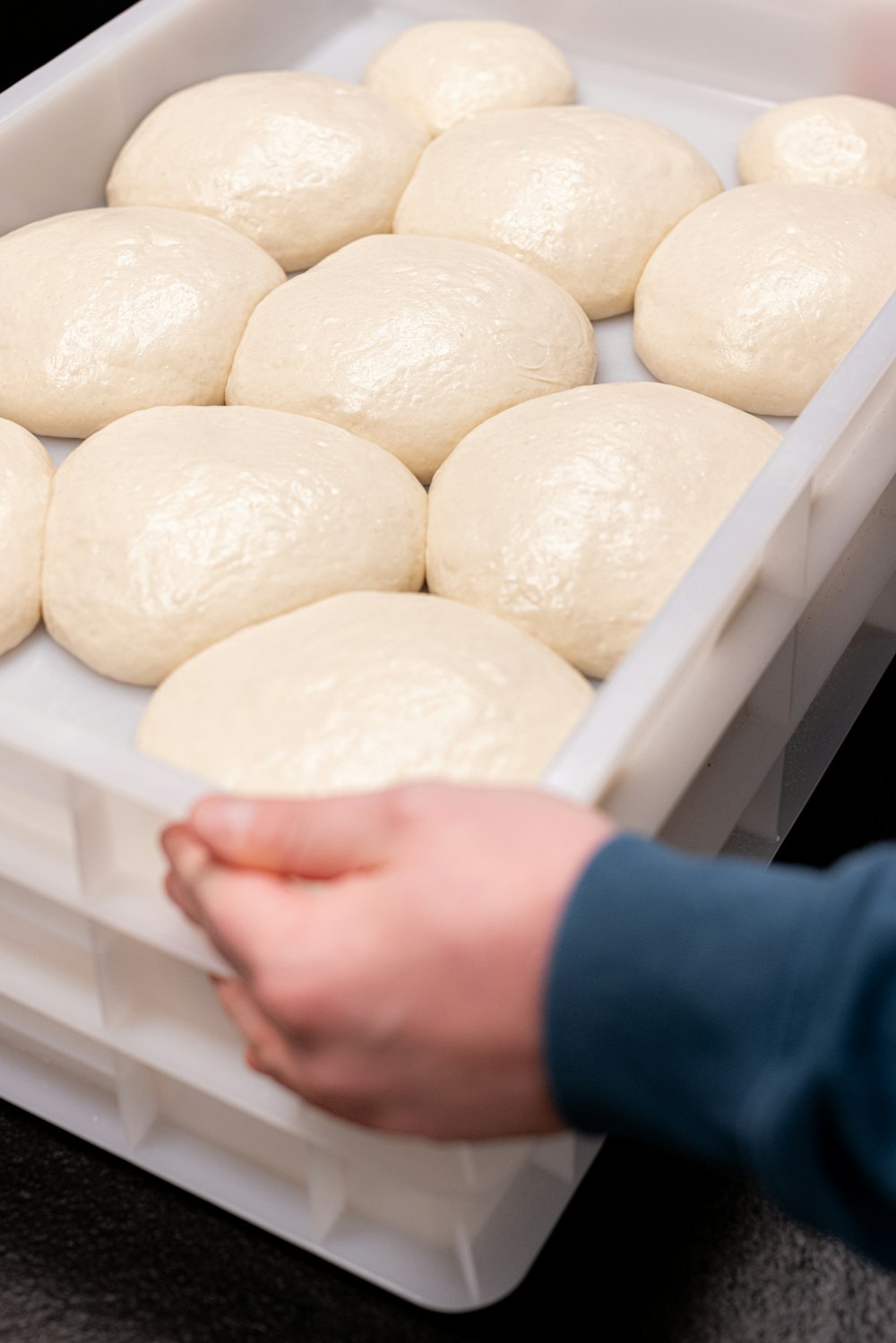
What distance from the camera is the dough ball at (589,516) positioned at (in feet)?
2.84

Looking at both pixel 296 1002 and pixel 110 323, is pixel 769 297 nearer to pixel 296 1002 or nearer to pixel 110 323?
pixel 110 323

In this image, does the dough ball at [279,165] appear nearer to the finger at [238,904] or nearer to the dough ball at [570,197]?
the dough ball at [570,197]

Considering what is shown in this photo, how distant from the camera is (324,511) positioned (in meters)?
0.88

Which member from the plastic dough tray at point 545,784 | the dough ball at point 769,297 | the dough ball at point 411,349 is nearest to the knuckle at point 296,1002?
the plastic dough tray at point 545,784

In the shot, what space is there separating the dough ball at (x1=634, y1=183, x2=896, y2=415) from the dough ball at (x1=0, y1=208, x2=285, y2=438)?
0.32m

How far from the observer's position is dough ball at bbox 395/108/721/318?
1.12 m

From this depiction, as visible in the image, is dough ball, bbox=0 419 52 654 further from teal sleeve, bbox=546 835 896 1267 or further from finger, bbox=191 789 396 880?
teal sleeve, bbox=546 835 896 1267

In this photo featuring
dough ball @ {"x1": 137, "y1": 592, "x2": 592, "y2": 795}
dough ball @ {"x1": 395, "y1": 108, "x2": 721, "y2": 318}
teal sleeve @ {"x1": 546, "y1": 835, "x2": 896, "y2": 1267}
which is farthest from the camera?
dough ball @ {"x1": 395, "y1": 108, "x2": 721, "y2": 318}

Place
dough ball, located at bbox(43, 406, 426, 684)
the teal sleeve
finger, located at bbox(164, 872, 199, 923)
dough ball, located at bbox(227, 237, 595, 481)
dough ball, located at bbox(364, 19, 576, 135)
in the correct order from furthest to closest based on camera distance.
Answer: dough ball, located at bbox(364, 19, 576, 135)
dough ball, located at bbox(227, 237, 595, 481)
dough ball, located at bbox(43, 406, 426, 684)
finger, located at bbox(164, 872, 199, 923)
the teal sleeve

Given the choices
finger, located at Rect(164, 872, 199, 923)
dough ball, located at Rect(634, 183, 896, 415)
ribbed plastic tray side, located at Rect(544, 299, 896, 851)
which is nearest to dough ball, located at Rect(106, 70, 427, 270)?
dough ball, located at Rect(634, 183, 896, 415)

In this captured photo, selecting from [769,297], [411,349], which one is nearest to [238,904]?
[411,349]

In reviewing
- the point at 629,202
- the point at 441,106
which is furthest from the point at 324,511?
the point at 441,106

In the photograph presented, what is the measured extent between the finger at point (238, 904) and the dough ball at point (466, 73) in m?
0.89

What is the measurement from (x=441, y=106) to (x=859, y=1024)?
1.02 metres
